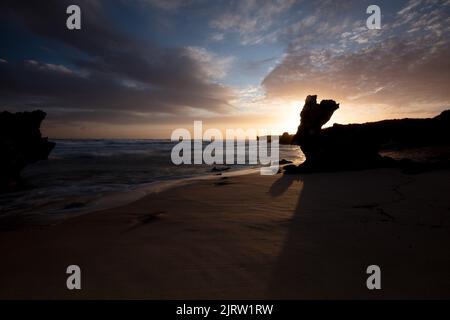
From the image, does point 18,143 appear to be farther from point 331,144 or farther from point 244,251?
point 331,144

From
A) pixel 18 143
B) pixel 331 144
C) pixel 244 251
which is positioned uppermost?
pixel 18 143

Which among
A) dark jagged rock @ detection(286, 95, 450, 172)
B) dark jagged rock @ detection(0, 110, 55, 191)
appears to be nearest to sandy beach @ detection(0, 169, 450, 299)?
dark jagged rock @ detection(286, 95, 450, 172)

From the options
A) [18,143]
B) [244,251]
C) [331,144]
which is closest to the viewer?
[244,251]

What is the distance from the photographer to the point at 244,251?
9.87 ft

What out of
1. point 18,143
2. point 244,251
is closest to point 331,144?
point 244,251

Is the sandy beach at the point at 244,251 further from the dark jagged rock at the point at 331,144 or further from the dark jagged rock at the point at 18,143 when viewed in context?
the dark jagged rock at the point at 18,143

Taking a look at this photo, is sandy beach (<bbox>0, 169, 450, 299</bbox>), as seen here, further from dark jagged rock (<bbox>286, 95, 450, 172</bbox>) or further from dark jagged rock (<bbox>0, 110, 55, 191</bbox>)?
dark jagged rock (<bbox>0, 110, 55, 191</bbox>)

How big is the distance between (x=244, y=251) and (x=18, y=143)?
15.4m

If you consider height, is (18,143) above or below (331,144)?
above

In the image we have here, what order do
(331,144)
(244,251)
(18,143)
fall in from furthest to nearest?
1. (18,143)
2. (331,144)
3. (244,251)

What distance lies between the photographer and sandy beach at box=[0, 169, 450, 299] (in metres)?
2.25

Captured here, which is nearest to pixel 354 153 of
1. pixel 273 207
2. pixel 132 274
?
pixel 273 207

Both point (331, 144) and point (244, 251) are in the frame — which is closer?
point (244, 251)

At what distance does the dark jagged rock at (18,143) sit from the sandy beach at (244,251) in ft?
26.5
